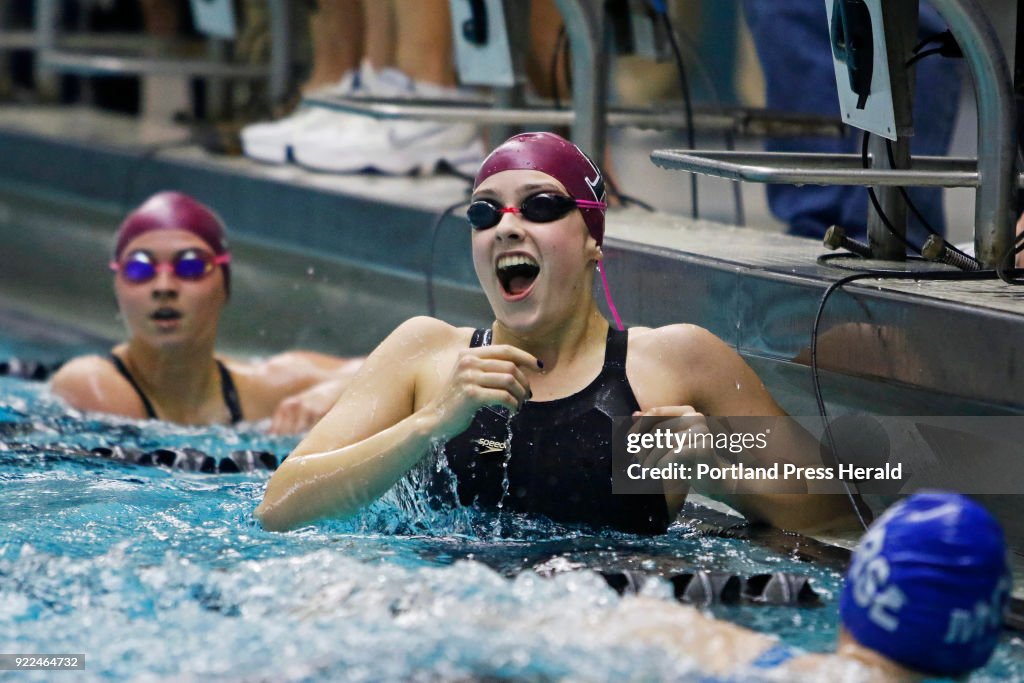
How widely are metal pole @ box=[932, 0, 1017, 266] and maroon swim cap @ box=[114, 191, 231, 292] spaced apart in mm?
2578

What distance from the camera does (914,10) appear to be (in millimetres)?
3973

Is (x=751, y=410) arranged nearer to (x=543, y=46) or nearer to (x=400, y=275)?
(x=400, y=275)

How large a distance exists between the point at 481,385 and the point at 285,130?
4.23 meters

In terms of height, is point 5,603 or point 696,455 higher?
point 696,455

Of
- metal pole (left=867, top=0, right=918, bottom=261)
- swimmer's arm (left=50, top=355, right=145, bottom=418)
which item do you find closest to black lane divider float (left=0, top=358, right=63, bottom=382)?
swimmer's arm (left=50, top=355, right=145, bottom=418)

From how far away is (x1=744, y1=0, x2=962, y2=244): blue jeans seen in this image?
5.58 metres

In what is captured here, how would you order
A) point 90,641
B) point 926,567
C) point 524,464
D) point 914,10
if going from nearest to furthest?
point 926,567, point 90,641, point 524,464, point 914,10

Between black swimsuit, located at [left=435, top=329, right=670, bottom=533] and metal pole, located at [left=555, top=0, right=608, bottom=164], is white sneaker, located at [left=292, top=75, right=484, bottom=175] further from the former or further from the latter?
black swimsuit, located at [left=435, top=329, right=670, bottom=533]

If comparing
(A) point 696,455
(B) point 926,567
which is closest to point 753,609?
(A) point 696,455

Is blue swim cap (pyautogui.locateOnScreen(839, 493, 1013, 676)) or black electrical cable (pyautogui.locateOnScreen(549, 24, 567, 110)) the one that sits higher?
black electrical cable (pyautogui.locateOnScreen(549, 24, 567, 110))

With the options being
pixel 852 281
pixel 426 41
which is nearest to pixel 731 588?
pixel 852 281

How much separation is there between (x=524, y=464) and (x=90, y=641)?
997 mm

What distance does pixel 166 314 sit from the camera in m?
5.19

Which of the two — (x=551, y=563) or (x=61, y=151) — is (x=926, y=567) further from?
(x=61, y=151)
